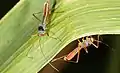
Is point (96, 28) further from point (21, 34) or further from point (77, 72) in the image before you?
point (77, 72)

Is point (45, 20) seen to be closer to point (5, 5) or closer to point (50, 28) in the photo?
point (50, 28)

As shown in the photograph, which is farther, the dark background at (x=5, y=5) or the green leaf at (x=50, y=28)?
the dark background at (x=5, y=5)

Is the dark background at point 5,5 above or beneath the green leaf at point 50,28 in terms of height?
above

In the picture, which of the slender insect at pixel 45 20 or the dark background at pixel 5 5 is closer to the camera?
the slender insect at pixel 45 20

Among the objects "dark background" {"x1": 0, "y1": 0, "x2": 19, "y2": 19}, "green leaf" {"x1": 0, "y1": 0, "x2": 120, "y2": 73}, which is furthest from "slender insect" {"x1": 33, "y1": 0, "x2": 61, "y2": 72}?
"dark background" {"x1": 0, "y1": 0, "x2": 19, "y2": 19}

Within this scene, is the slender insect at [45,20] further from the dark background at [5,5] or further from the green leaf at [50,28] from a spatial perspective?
the dark background at [5,5]

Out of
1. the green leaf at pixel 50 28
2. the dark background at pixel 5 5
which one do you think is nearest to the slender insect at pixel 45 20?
the green leaf at pixel 50 28

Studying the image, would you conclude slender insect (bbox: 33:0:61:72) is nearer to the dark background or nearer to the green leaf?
the green leaf

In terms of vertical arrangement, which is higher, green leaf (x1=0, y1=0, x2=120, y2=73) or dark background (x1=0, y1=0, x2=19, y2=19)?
dark background (x1=0, y1=0, x2=19, y2=19)
